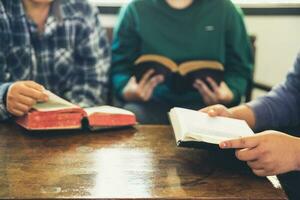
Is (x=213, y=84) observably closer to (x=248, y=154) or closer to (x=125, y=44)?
(x=125, y=44)

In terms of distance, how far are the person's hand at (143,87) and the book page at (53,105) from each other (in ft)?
1.41

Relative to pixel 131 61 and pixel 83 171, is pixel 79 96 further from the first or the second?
pixel 83 171

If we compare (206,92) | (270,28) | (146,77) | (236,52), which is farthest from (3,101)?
(270,28)

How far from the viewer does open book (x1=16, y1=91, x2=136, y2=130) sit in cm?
118

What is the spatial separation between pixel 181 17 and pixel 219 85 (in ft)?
1.07

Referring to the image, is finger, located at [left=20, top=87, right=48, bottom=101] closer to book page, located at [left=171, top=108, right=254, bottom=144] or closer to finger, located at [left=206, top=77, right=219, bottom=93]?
book page, located at [left=171, top=108, right=254, bottom=144]

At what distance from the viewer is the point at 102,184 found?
85 centimetres

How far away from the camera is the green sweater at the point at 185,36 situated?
5.74ft

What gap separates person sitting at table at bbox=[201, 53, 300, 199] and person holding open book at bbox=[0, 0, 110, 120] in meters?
0.60

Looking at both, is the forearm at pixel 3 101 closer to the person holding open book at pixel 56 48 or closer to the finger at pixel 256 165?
the person holding open book at pixel 56 48

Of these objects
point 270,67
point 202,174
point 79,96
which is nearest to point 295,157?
point 202,174

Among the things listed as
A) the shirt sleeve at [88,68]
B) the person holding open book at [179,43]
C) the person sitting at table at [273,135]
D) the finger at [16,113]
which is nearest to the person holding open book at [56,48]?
the shirt sleeve at [88,68]

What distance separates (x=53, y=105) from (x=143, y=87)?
1.52ft

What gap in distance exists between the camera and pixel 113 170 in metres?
0.93
